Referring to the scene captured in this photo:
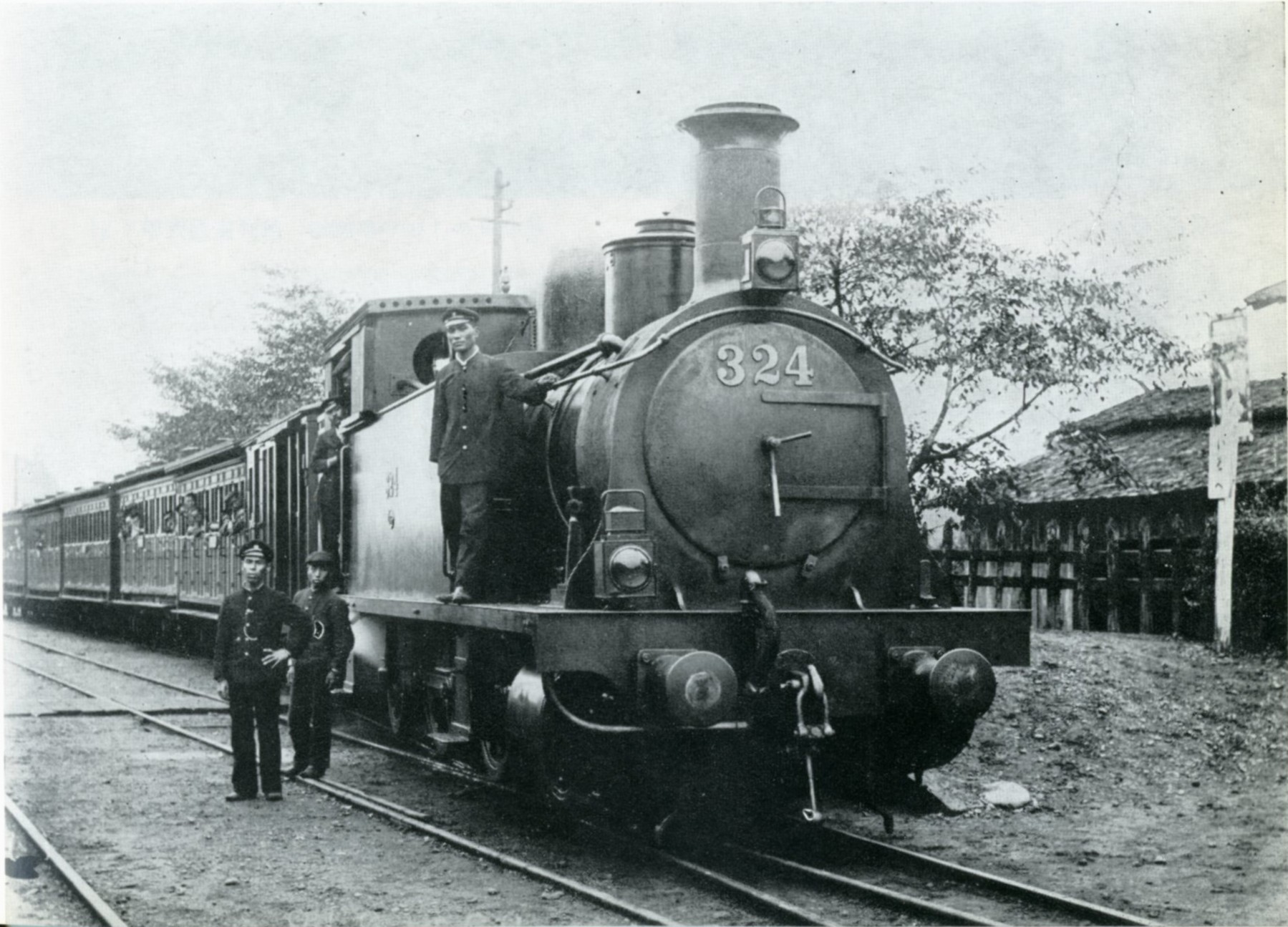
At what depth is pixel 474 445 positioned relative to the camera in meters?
7.01

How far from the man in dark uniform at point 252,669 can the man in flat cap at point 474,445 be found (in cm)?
154

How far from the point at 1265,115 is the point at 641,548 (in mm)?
3116

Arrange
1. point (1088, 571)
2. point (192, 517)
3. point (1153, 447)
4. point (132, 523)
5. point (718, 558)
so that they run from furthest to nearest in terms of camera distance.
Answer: point (132, 523) < point (192, 517) < point (1088, 571) < point (1153, 447) < point (718, 558)

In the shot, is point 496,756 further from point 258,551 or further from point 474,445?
point 258,551

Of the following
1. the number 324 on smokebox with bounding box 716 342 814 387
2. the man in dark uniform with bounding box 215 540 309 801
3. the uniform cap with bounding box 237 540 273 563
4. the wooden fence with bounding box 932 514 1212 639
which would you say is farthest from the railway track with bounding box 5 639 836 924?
the wooden fence with bounding box 932 514 1212 639

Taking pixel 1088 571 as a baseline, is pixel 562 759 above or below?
below

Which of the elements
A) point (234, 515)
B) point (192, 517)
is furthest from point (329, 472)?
point (192, 517)

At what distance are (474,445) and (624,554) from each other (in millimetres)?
1299

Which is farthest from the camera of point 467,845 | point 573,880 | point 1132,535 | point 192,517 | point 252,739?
point 192,517

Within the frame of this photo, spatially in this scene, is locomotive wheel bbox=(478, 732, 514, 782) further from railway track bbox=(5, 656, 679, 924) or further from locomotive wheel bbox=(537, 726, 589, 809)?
locomotive wheel bbox=(537, 726, 589, 809)

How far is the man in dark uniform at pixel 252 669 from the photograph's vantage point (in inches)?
320

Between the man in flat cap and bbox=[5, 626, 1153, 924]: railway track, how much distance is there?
1263 millimetres

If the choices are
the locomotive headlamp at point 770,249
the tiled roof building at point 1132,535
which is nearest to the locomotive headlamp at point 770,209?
the locomotive headlamp at point 770,249

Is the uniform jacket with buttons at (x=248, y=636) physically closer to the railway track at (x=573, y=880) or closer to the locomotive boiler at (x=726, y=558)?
the railway track at (x=573, y=880)
